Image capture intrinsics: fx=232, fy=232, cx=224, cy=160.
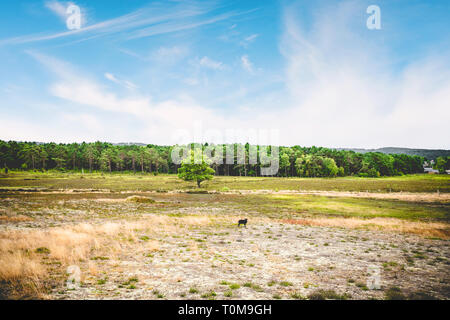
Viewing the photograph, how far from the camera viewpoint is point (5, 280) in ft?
33.0

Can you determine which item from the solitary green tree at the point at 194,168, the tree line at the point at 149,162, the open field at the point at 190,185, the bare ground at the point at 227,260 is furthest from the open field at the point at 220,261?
the tree line at the point at 149,162

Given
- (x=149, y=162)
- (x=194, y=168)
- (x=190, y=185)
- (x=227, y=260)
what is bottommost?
(x=190, y=185)

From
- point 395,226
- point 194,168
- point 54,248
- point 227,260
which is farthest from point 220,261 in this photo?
point 194,168

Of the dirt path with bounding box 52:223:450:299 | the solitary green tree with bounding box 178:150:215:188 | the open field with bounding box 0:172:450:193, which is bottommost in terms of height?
the open field with bounding box 0:172:450:193

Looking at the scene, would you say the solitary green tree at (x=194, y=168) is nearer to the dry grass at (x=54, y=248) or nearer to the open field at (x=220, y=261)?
the open field at (x=220, y=261)

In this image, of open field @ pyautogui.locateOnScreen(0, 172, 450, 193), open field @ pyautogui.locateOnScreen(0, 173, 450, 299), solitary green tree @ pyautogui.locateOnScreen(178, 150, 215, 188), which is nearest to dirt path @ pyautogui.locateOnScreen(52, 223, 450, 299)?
open field @ pyautogui.locateOnScreen(0, 173, 450, 299)

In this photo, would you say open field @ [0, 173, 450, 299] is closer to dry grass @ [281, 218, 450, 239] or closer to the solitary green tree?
dry grass @ [281, 218, 450, 239]

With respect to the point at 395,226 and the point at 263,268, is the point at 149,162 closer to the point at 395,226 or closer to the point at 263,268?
the point at 395,226

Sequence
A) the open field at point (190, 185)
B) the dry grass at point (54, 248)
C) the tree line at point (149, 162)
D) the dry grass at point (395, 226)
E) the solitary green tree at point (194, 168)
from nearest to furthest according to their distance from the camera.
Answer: the dry grass at point (54, 248) → the dry grass at point (395, 226) → the open field at point (190, 185) → the solitary green tree at point (194, 168) → the tree line at point (149, 162)

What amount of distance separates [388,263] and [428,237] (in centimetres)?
1123

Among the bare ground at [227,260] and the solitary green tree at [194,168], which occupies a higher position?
the solitary green tree at [194,168]

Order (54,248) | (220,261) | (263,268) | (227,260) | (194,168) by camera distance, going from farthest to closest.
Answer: (194,168), (54,248), (227,260), (220,261), (263,268)

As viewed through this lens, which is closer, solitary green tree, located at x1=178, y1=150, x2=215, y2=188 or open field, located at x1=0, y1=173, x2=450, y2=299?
open field, located at x1=0, y1=173, x2=450, y2=299

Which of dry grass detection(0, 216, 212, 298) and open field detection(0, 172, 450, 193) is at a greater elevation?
dry grass detection(0, 216, 212, 298)
